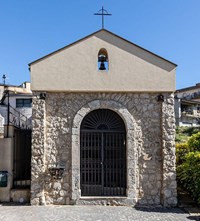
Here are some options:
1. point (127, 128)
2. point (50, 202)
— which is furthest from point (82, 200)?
point (127, 128)

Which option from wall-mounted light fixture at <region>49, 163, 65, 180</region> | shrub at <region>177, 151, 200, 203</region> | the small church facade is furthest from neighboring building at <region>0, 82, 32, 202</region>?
shrub at <region>177, 151, 200, 203</region>

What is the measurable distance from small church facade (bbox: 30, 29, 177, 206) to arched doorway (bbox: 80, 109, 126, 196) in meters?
0.03

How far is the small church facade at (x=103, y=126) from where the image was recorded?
838cm

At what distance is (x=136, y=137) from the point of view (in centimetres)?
859

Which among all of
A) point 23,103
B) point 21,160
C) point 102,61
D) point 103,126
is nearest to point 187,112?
point 23,103

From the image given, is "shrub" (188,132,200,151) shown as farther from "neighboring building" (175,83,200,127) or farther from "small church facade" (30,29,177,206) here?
"neighboring building" (175,83,200,127)

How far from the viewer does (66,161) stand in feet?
27.8

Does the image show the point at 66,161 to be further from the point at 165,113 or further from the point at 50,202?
the point at 165,113

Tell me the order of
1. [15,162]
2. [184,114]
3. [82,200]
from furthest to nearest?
1. [184,114]
2. [15,162]
3. [82,200]

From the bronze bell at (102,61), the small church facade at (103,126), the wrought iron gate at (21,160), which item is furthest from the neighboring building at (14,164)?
the bronze bell at (102,61)

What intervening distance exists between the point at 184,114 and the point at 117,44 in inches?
1316

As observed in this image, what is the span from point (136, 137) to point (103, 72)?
2.44 m

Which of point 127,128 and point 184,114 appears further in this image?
point 184,114

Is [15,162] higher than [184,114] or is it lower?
lower
